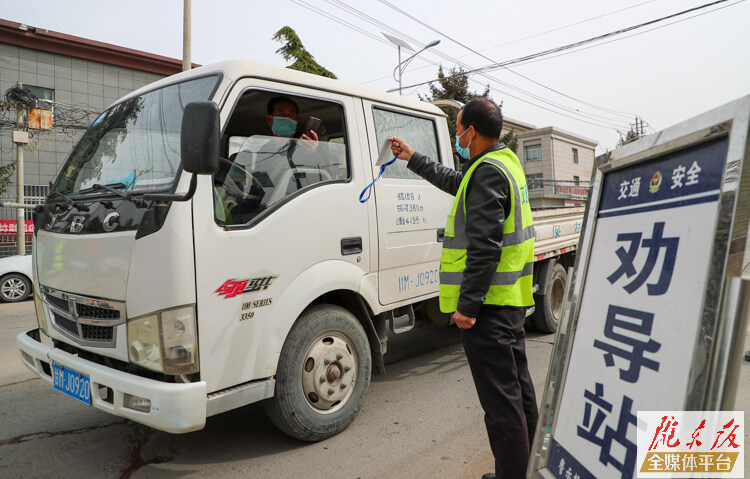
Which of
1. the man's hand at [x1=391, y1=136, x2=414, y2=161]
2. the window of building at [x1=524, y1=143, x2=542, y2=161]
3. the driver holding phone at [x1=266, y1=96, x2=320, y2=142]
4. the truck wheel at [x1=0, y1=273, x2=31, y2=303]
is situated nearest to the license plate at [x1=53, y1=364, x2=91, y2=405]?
the driver holding phone at [x1=266, y1=96, x2=320, y2=142]

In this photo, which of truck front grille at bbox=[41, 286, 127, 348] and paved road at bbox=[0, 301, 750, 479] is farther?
paved road at bbox=[0, 301, 750, 479]

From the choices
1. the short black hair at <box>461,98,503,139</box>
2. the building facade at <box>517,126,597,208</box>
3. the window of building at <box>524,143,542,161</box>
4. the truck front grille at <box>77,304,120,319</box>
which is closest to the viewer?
the short black hair at <box>461,98,503,139</box>

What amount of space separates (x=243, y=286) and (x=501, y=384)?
1378 mm

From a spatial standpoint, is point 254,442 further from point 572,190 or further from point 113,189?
point 572,190

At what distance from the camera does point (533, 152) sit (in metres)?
35.5

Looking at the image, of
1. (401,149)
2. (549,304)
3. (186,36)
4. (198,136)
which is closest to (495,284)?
(401,149)

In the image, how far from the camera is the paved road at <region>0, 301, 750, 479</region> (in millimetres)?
2658

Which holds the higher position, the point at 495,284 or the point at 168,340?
the point at 495,284

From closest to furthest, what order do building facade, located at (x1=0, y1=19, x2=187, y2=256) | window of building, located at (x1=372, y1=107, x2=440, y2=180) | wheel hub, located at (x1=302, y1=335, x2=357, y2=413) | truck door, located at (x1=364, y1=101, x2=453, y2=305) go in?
wheel hub, located at (x1=302, y1=335, x2=357, y2=413) < truck door, located at (x1=364, y1=101, x2=453, y2=305) < window of building, located at (x1=372, y1=107, x2=440, y2=180) < building facade, located at (x1=0, y1=19, x2=187, y2=256)

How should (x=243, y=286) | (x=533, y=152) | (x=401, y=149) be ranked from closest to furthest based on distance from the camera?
1. (x=243, y=286)
2. (x=401, y=149)
3. (x=533, y=152)

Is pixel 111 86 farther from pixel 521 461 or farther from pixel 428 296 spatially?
pixel 521 461

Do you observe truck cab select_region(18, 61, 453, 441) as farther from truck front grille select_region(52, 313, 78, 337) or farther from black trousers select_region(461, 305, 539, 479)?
black trousers select_region(461, 305, 539, 479)

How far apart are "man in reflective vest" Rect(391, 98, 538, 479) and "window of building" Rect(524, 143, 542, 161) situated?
115ft

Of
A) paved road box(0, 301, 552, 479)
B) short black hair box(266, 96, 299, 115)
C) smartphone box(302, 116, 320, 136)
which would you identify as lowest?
paved road box(0, 301, 552, 479)
